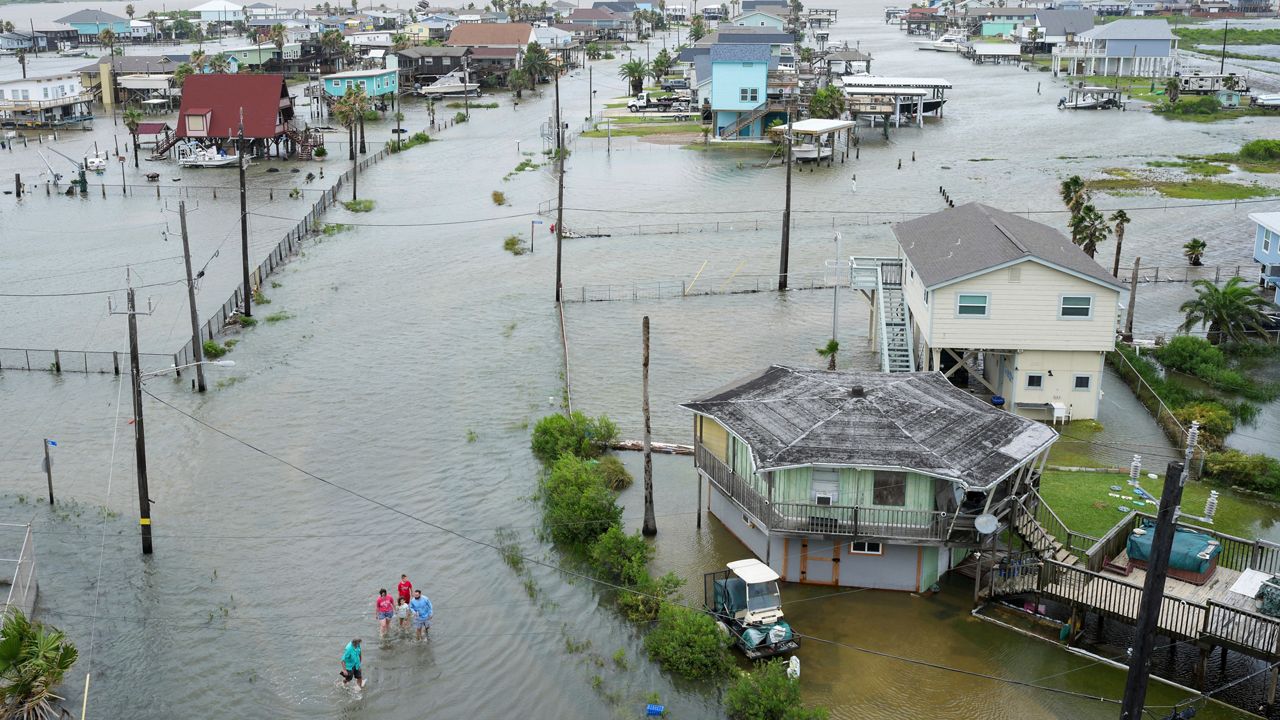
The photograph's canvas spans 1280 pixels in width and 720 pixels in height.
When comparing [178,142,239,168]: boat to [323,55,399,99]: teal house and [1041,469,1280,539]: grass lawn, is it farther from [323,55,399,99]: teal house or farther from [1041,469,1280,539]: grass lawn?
[1041,469,1280,539]: grass lawn

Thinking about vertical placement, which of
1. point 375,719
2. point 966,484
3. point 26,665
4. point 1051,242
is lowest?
point 375,719

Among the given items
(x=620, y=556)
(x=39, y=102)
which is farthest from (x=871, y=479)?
(x=39, y=102)

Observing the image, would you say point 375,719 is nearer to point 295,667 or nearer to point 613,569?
point 295,667

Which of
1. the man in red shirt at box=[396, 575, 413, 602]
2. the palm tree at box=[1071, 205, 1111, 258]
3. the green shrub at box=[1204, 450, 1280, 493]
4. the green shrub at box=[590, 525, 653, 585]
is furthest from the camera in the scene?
the palm tree at box=[1071, 205, 1111, 258]

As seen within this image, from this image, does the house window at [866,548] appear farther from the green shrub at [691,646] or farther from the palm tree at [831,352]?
the palm tree at [831,352]

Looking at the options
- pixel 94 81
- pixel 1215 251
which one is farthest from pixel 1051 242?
pixel 94 81

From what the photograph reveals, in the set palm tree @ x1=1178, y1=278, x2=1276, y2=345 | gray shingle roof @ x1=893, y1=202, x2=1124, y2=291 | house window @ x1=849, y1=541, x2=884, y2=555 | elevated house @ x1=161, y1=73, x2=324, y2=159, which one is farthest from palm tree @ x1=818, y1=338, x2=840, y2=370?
elevated house @ x1=161, y1=73, x2=324, y2=159
